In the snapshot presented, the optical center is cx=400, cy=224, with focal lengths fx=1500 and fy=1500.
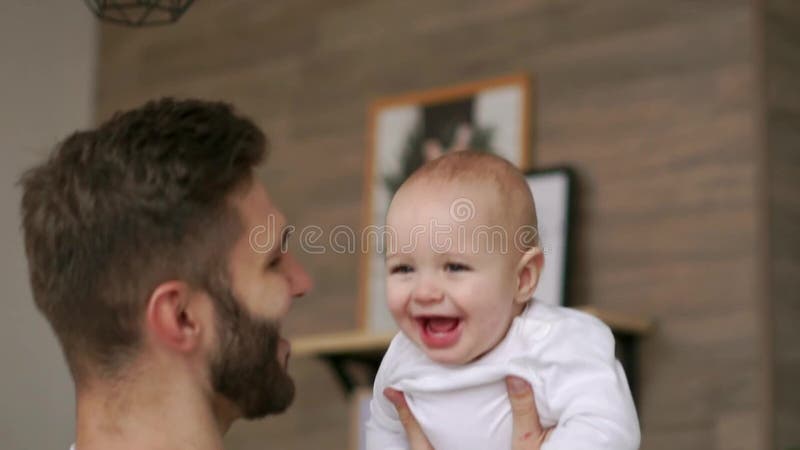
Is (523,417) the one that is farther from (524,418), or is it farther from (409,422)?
(409,422)

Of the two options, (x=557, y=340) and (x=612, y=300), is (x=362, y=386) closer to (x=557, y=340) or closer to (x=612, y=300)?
(x=612, y=300)

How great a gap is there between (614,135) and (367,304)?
97cm

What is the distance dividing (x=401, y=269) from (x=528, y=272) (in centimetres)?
18

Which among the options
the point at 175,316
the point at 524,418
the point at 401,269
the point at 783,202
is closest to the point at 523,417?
the point at 524,418

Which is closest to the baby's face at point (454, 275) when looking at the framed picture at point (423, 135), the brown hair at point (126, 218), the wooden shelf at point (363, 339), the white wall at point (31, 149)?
the brown hair at point (126, 218)

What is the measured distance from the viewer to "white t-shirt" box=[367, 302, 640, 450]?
1923 millimetres

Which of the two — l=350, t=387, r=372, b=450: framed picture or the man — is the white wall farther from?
the man

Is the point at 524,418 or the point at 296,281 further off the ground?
the point at 296,281

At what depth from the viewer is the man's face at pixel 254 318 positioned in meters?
1.86

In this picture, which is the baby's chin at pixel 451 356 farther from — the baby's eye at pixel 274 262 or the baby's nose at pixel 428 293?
the baby's eye at pixel 274 262

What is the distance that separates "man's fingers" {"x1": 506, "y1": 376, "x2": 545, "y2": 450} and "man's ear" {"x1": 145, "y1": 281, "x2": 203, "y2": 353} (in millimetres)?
427

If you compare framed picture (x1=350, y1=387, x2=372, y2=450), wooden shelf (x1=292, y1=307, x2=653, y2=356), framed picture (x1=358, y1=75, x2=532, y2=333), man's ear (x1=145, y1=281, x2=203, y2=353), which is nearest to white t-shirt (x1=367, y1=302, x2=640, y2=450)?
man's ear (x1=145, y1=281, x2=203, y2=353)

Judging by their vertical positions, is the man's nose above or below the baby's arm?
above

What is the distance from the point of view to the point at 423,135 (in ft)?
14.9
